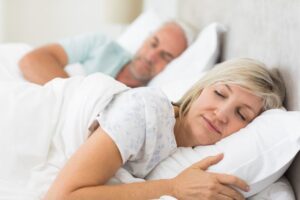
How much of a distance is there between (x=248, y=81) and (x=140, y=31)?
1323 millimetres

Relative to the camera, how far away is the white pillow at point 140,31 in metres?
2.37

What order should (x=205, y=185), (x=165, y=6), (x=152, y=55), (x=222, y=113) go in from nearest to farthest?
(x=205, y=185) < (x=222, y=113) < (x=152, y=55) < (x=165, y=6)

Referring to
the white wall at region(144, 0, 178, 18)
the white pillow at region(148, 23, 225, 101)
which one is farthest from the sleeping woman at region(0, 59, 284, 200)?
the white wall at region(144, 0, 178, 18)

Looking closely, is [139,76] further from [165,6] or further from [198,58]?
[165,6]

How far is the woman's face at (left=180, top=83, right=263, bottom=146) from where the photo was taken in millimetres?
1162

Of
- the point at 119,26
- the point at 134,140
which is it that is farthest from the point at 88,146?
the point at 119,26

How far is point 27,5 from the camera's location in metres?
3.43

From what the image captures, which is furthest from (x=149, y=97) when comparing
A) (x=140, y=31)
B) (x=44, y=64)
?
(x=140, y=31)

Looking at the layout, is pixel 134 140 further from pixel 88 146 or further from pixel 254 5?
pixel 254 5

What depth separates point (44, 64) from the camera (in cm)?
195

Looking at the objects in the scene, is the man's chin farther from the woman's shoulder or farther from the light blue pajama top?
the woman's shoulder

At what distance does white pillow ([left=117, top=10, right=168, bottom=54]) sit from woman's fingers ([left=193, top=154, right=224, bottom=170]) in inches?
51.9

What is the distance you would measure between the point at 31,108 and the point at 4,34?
243 cm

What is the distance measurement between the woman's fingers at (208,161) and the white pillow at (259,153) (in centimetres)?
1
